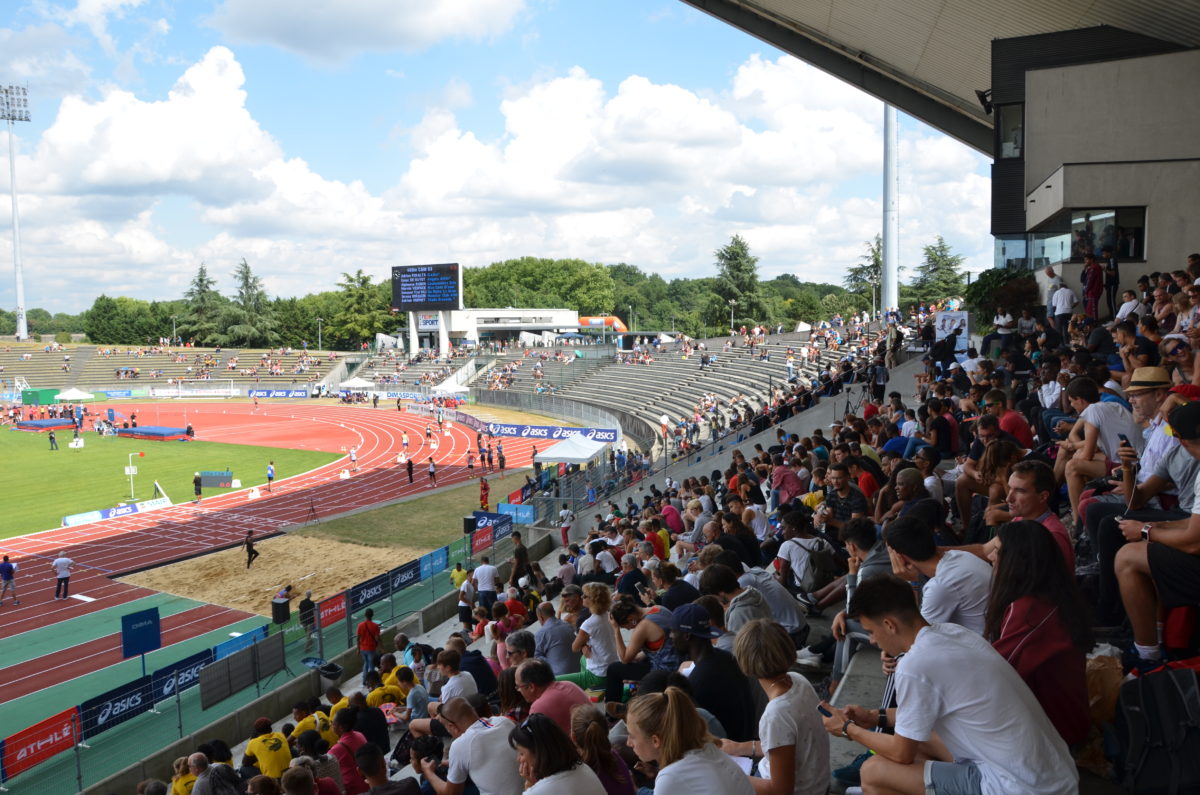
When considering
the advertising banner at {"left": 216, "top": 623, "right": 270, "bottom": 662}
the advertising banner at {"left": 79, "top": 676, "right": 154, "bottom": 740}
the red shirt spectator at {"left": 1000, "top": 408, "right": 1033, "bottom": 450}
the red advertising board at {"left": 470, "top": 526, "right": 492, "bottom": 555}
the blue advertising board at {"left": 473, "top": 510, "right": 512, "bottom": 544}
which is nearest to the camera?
the red shirt spectator at {"left": 1000, "top": 408, "right": 1033, "bottom": 450}

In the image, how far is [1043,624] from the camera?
3.41 meters

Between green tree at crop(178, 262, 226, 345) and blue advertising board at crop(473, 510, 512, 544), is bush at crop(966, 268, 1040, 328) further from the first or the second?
green tree at crop(178, 262, 226, 345)

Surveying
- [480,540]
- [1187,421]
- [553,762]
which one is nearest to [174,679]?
[480,540]

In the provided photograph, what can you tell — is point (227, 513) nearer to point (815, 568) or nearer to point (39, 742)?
point (39, 742)

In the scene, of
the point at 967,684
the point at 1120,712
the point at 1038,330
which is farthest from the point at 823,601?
the point at 1038,330

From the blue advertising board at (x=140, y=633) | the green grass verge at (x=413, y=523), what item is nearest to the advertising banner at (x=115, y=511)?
the green grass verge at (x=413, y=523)

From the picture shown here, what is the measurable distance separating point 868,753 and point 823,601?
8.61ft

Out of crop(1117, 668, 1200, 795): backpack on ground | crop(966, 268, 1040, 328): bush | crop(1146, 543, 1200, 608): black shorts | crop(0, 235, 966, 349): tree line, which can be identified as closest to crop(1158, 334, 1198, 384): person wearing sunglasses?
crop(1146, 543, 1200, 608): black shorts

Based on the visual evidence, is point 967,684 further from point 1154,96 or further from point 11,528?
point 11,528

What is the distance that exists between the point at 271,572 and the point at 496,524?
5926 millimetres

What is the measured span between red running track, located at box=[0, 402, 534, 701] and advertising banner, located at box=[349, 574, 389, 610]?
18.3 feet

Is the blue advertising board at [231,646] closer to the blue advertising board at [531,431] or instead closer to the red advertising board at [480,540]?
the red advertising board at [480,540]

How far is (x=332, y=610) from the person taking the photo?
15109 mm

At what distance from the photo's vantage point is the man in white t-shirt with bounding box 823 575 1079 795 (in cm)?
288
